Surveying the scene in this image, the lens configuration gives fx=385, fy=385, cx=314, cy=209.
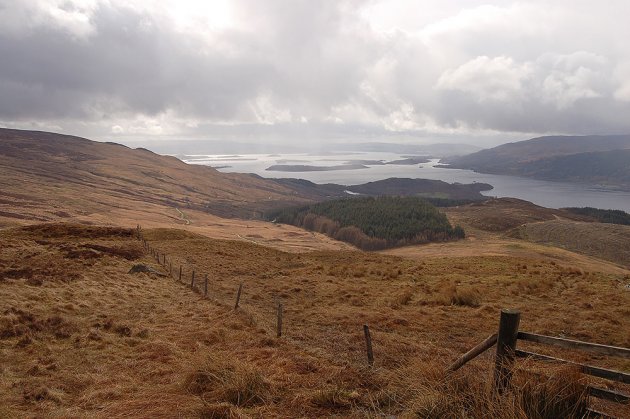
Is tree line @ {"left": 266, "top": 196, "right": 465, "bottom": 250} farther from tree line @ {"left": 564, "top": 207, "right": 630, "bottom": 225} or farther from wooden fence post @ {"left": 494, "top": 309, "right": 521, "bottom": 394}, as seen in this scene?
wooden fence post @ {"left": 494, "top": 309, "right": 521, "bottom": 394}

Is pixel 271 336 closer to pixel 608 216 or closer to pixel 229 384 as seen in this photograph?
pixel 229 384

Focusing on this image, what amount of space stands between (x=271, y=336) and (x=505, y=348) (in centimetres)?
809

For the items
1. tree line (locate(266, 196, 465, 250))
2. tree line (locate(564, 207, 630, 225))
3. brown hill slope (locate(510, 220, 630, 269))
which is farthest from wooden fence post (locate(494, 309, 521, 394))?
tree line (locate(564, 207, 630, 225))

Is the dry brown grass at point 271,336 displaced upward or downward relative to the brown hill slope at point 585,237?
upward

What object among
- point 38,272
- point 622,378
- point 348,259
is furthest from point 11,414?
point 348,259

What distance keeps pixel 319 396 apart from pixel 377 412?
1237 millimetres

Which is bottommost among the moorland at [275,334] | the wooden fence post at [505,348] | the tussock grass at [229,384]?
the moorland at [275,334]

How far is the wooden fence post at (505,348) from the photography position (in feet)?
18.9

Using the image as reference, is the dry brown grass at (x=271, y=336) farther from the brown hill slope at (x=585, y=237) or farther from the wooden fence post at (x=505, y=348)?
the brown hill slope at (x=585, y=237)

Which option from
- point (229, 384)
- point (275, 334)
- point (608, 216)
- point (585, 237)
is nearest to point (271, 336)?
point (275, 334)

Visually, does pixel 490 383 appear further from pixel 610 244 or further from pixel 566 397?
pixel 610 244

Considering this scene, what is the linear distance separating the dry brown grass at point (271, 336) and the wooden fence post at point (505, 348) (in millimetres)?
211

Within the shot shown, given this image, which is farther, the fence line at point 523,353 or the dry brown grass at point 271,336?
the dry brown grass at point 271,336

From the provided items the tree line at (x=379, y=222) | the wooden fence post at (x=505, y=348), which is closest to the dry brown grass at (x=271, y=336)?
the wooden fence post at (x=505, y=348)
